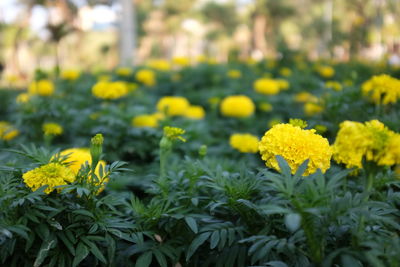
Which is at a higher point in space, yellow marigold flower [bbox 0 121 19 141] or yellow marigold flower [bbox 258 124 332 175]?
yellow marigold flower [bbox 258 124 332 175]

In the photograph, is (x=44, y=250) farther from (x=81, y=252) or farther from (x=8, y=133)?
(x=8, y=133)

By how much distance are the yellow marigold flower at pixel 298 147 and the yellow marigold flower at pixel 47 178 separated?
0.63 meters

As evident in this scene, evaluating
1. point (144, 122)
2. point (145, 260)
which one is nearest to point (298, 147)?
point (145, 260)

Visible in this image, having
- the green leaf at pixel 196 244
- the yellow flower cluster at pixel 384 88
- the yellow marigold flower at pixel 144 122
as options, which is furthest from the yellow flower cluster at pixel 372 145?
the yellow marigold flower at pixel 144 122

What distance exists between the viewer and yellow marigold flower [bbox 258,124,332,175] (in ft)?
3.54

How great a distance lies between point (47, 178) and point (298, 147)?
0.77 m

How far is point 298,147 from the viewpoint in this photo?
1.09 metres

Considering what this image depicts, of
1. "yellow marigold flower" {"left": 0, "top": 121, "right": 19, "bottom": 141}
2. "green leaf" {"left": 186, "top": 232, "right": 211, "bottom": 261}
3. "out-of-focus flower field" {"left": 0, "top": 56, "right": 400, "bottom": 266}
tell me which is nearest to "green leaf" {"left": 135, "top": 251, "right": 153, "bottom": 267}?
"out-of-focus flower field" {"left": 0, "top": 56, "right": 400, "bottom": 266}

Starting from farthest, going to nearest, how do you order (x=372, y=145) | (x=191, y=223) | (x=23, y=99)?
(x=23, y=99)
(x=191, y=223)
(x=372, y=145)

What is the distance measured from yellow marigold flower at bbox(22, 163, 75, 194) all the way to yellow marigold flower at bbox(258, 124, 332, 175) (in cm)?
63

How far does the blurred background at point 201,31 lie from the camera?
6883 millimetres

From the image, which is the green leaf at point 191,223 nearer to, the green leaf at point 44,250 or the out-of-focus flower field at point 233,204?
the out-of-focus flower field at point 233,204

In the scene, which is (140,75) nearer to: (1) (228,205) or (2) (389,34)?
(1) (228,205)

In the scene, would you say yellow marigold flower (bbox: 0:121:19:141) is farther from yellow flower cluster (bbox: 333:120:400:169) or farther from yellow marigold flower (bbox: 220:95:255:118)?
yellow flower cluster (bbox: 333:120:400:169)
